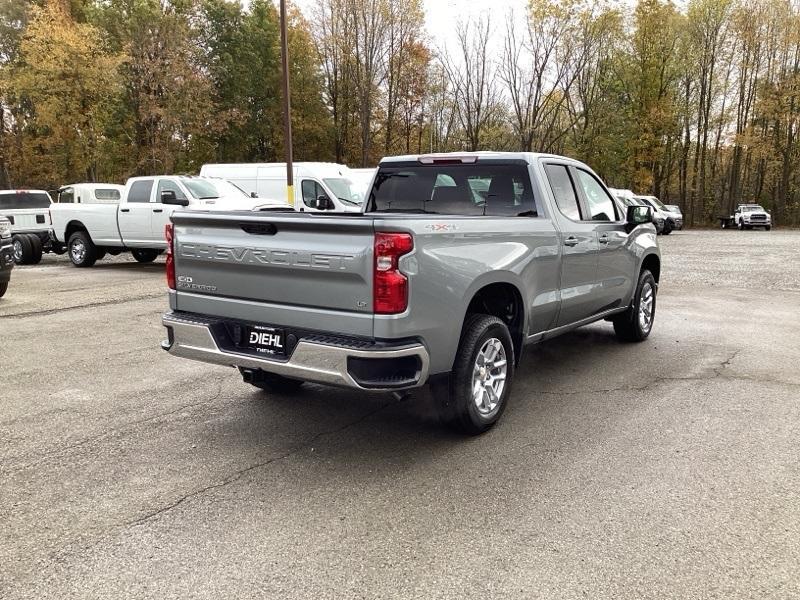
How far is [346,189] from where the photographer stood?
17641mm

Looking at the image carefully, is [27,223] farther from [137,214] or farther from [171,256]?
[171,256]

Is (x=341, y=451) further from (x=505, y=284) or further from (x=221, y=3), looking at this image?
(x=221, y=3)

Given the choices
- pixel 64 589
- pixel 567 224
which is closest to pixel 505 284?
pixel 567 224

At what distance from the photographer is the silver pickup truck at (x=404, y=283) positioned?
11.8 feet

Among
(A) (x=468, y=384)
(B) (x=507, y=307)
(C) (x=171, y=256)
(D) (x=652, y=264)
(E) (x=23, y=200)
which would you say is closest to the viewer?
(A) (x=468, y=384)

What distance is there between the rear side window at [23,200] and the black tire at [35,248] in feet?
3.31

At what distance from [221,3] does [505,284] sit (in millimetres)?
42039

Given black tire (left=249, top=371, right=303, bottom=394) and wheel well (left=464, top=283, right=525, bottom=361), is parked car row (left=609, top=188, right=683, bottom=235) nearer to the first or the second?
wheel well (left=464, top=283, right=525, bottom=361)

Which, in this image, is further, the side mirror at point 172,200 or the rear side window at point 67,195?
the rear side window at point 67,195

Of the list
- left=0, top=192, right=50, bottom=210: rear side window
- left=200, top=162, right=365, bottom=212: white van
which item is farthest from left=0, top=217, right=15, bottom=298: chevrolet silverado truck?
left=0, top=192, right=50, bottom=210: rear side window

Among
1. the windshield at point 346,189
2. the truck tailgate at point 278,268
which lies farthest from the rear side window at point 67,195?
the truck tailgate at point 278,268

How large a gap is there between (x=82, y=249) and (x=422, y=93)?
99.0 feet

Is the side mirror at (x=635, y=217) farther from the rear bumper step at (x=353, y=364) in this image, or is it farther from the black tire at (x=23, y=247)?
Result: the black tire at (x=23, y=247)

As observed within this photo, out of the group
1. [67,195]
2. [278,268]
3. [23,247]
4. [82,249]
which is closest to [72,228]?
[82,249]
